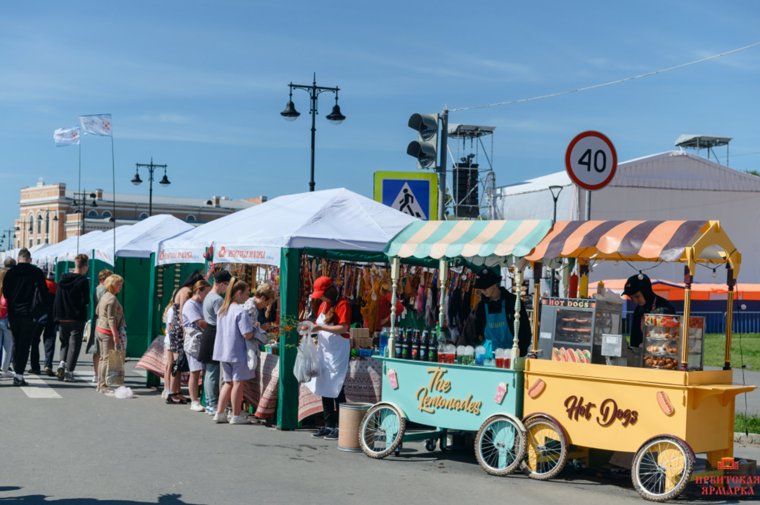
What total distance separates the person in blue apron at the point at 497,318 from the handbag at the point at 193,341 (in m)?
4.81

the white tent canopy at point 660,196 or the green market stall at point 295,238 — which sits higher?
the white tent canopy at point 660,196

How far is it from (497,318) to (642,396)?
192 cm

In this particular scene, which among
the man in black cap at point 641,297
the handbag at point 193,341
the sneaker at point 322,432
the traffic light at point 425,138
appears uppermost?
the traffic light at point 425,138

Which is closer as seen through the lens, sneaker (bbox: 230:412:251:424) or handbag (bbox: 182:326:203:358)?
sneaker (bbox: 230:412:251:424)

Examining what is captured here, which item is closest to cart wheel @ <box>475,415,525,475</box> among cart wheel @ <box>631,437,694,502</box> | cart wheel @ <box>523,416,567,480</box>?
cart wheel @ <box>523,416,567,480</box>

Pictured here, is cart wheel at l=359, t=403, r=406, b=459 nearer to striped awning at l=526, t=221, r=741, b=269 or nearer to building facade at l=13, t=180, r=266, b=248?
striped awning at l=526, t=221, r=741, b=269

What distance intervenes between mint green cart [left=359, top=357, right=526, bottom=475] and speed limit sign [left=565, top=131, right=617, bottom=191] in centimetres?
233

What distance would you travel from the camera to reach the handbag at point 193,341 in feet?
44.7

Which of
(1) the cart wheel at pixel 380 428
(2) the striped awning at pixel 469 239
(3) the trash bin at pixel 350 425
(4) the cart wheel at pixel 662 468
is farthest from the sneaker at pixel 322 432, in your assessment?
(4) the cart wheel at pixel 662 468

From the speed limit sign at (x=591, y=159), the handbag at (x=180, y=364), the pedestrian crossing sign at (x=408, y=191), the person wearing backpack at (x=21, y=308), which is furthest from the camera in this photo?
the person wearing backpack at (x=21, y=308)

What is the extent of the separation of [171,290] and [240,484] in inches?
506

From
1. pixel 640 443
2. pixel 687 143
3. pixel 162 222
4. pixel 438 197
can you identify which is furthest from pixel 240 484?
pixel 687 143

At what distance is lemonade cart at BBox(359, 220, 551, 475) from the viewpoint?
9391 mm

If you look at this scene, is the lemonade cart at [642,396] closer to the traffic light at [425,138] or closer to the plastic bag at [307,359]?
the plastic bag at [307,359]
